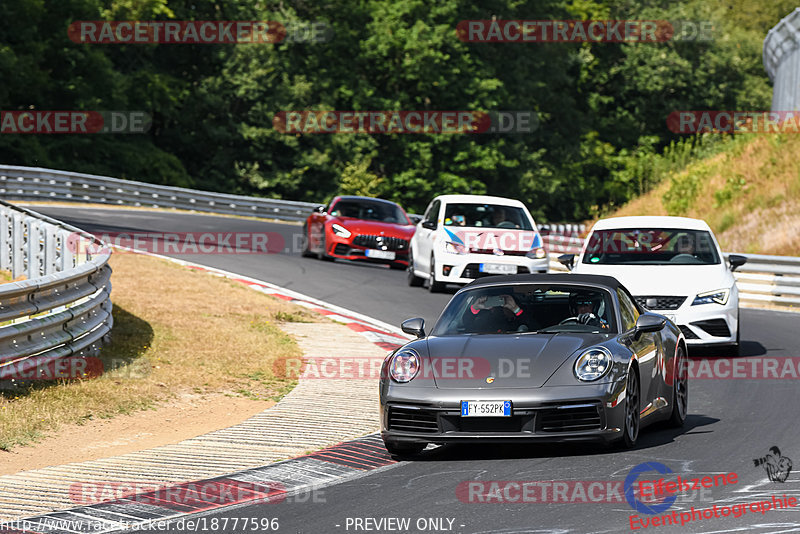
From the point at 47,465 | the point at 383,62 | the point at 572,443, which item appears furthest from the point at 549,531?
the point at 383,62

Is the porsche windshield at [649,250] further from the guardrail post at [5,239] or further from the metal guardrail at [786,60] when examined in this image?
the metal guardrail at [786,60]

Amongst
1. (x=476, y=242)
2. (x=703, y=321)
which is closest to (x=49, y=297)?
(x=703, y=321)

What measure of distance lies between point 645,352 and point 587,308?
22.5 inches

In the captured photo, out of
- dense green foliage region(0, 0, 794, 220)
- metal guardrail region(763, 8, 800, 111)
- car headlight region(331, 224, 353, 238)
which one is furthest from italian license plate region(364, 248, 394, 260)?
dense green foliage region(0, 0, 794, 220)

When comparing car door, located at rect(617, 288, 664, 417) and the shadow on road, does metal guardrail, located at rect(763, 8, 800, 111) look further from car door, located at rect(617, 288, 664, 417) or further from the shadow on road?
the shadow on road

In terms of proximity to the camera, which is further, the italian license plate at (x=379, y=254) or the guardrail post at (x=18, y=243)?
the italian license plate at (x=379, y=254)

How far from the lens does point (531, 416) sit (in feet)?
28.1

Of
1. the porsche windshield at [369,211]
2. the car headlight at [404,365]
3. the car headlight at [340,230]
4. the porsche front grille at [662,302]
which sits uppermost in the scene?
the car headlight at [404,365]

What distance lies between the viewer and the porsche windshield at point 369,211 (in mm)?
26203

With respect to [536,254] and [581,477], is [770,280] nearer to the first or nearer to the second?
[536,254]

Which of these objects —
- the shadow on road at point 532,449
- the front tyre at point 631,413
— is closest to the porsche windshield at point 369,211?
the shadow on road at point 532,449

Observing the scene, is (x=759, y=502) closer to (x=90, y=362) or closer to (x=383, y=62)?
(x=90, y=362)

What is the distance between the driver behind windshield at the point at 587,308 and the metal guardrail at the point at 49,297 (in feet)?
15.7

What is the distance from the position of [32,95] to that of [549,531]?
47.3m
